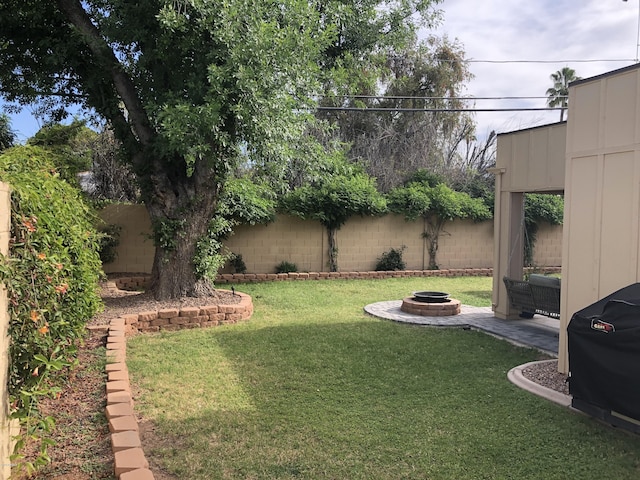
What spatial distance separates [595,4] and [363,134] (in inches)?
567

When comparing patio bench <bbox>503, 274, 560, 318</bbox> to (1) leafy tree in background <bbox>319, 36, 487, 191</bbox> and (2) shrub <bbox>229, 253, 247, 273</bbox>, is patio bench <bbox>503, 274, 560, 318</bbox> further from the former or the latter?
(1) leafy tree in background <bbox>319, 36, 487, 191</bbox>

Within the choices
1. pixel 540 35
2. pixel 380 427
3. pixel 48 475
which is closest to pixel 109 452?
pixel 48 475

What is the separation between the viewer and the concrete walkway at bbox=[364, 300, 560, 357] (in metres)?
6.95

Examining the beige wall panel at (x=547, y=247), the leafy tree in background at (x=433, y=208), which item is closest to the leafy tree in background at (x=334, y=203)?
the leafy tree in background at (x=433, y=208)

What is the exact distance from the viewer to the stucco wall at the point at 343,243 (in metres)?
12.2

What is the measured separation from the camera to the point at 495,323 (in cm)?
815

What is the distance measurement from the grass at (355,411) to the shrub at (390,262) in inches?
290

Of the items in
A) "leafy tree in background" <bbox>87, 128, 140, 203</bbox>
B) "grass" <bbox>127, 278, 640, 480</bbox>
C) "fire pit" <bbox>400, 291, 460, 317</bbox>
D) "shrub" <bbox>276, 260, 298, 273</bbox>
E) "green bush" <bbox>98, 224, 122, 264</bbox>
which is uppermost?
"leafy tree in background" <bbox>87, 128, 140, 203</bbox>

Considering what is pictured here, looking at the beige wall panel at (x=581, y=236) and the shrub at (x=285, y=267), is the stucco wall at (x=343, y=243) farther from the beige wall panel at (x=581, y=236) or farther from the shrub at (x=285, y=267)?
the beige wall panel at (x=581, y=236)

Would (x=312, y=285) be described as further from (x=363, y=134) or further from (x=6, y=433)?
(x=363, y=134)

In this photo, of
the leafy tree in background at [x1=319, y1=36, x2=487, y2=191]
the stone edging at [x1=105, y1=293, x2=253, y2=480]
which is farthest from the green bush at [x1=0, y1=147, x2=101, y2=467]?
the leafy tree in background at [x1=319, y1=36, x2=487, y2=191]

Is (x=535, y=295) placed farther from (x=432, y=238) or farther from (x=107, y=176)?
(x=107, y=176)

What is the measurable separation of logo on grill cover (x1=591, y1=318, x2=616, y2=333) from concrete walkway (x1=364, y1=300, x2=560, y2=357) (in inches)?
99.7

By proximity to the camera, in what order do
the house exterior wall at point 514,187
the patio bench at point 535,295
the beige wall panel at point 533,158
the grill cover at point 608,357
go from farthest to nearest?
the house exterior wall at point 514,187
the beige wall panel at point 533,158
the patio bench at point 535,295
the grill cover at point 608,357
